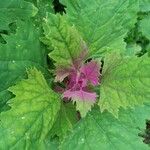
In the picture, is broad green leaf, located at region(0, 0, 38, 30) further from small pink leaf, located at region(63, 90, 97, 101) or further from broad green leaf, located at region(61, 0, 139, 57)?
small pink leaf, located at region(63, 90, 97, 101)

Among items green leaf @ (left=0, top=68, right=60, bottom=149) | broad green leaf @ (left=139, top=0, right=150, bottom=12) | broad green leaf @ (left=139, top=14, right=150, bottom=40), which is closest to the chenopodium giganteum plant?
green leaf @ (left=0, top=68, right=60, bottom=149)

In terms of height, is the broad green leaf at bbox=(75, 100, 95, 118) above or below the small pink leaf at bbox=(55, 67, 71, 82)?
below

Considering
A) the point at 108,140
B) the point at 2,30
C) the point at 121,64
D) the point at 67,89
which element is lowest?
the point at 108,140

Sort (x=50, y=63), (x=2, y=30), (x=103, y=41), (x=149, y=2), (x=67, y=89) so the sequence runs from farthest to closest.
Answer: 1. (x=149, y=2)
2. (x=2, y=30)
3. (x=50, y=63)
4. (x=103, y=41)
5. (x=67, y=89)

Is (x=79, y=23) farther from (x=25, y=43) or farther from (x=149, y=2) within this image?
(x=149, y=2)

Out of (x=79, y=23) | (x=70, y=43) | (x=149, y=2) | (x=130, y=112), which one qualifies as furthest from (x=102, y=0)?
(x=149, y=2)

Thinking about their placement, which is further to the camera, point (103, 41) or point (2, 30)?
point (2, 30)

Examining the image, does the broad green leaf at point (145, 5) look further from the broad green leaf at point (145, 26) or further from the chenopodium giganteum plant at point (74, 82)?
the chenopodium giganteum plant at point (74, 82)
